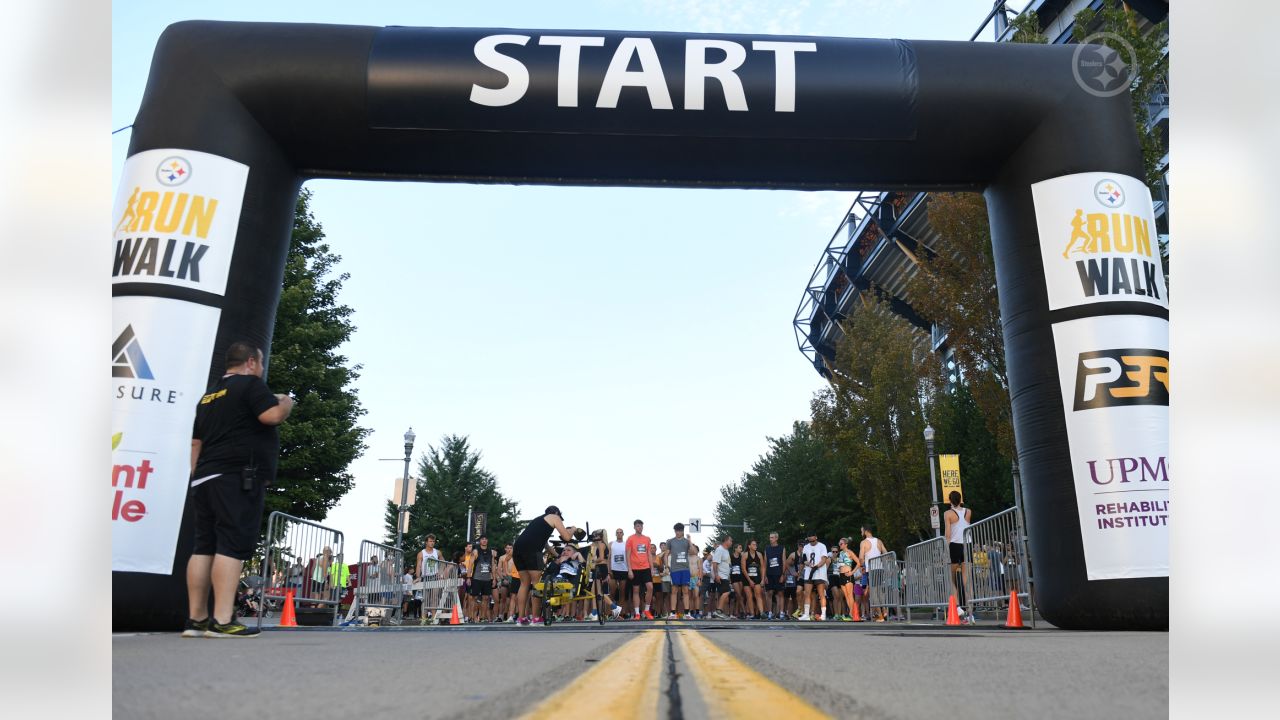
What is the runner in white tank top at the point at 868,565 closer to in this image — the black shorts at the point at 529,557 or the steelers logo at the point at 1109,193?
the black shorts at the point at 529,557

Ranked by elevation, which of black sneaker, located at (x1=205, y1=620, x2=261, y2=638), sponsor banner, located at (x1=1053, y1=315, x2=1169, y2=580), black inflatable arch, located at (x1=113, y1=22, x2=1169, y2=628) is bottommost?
black sneaker, located at (x1=205, y1=620, x2=261, y2=638)

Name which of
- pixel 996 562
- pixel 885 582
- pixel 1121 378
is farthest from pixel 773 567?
pixel 1121 378

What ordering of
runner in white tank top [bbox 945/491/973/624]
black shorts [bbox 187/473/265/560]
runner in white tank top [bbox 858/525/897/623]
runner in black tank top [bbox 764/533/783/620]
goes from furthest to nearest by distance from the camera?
runner in black tank top [bbox 764/533/783/620]
runner in white tank top [bbox 858/525/897/623]
runner in white tank top [bbox 945/491/973/624]
black shorts [bbox 187/473/265/560]

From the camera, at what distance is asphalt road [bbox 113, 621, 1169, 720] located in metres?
2.23

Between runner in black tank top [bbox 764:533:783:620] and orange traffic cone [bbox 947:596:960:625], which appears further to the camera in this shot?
runner in black tank top [bbox 764:533:783:620]

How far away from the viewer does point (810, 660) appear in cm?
377

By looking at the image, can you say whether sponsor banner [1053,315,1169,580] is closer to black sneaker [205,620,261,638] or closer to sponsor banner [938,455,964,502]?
black sneaker [205,620,261,638]

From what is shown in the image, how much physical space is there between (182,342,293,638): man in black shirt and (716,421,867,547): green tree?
116 ft

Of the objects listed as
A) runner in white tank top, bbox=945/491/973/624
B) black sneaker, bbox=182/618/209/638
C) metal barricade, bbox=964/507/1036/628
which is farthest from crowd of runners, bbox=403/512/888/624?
black sneaker, bbox=182/618/209/638

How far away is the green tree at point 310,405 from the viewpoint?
24406 mm
